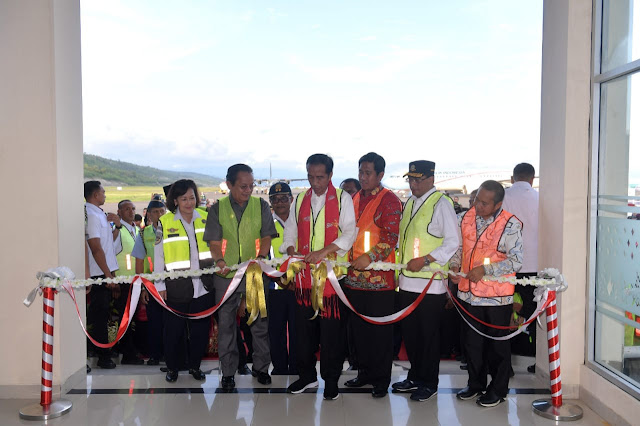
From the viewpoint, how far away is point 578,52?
3961 millimetres

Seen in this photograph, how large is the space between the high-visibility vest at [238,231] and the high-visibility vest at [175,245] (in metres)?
0.28

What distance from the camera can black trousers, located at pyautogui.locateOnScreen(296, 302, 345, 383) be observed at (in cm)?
387

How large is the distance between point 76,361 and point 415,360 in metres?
2.87

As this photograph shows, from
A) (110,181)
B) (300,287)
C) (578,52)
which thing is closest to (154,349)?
(300,287)

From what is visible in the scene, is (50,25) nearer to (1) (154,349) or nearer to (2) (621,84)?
(1) (154,349)

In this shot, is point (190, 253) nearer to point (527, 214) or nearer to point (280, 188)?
point (280, 188)

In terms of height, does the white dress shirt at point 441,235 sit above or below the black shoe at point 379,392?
above

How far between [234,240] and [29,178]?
5.62 feet

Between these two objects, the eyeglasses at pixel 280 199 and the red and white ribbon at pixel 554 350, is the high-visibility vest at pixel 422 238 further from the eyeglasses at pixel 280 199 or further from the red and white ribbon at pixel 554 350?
the eyeglasses at pixel 280 199

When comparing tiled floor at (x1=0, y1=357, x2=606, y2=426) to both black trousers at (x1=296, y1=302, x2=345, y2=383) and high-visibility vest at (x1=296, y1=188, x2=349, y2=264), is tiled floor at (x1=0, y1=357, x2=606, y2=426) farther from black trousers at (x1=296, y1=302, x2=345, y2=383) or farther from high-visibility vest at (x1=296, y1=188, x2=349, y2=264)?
high-visibility vest at (x1=296, y1=188, x2=349, y2=264)

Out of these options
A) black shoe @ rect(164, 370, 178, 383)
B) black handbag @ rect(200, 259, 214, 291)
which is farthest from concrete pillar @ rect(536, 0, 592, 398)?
black shoe @ rect(164, 370, 178, 383)

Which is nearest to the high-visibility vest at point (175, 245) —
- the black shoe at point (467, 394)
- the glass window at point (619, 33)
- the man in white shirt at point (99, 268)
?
the man in white shirt at point (99, 268)

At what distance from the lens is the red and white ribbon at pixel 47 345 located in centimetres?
377

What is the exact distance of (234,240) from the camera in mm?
4168
